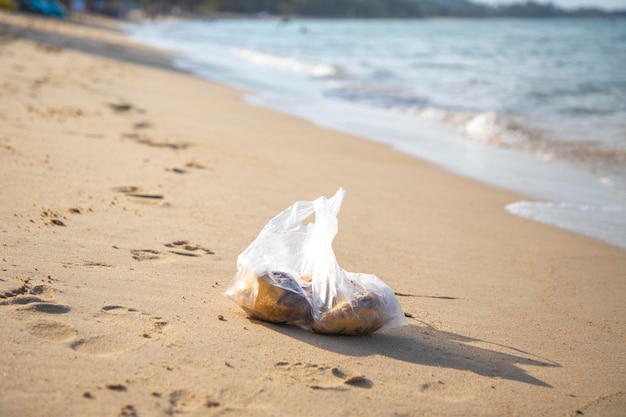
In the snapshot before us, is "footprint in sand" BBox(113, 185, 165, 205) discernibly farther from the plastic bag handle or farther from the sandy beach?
the plastic bag handle

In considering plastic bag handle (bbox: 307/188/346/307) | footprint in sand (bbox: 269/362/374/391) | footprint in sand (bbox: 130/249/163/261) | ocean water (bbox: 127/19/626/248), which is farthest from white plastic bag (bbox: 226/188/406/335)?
ocean water (bbox: 127/19/626/248)

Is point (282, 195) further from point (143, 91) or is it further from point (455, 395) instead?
point (143, 91)

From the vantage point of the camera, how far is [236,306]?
9.77ft

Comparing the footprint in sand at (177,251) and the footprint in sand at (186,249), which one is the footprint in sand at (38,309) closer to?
the footprint in sand at (177,251)

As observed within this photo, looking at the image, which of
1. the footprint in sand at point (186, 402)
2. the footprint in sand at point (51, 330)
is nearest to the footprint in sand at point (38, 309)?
the footprint in sand at point (51, 330)

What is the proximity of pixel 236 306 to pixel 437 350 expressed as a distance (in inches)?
35.1

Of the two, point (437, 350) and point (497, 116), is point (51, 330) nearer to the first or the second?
point (437, 350)

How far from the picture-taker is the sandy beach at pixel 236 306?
226cm

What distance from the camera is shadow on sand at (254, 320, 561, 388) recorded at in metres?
2.62

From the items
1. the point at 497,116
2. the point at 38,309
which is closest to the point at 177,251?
the point at 38,309

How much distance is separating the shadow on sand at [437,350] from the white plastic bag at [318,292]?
0.06 metres

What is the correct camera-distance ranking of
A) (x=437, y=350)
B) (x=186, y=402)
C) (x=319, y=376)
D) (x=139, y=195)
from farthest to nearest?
(x=139, y=195) < (x=437, y=350) < (x=319, y=376) < (x=186, y=402)

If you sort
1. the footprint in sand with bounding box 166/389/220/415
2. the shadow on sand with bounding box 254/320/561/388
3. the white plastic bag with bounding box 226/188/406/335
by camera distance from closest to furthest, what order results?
the footprint in sand with bounding box 166/389/220/415 < the shadow on sand with bounding box 254/320/561/388 < the white plastic bag with bounding box 226/188/406/335

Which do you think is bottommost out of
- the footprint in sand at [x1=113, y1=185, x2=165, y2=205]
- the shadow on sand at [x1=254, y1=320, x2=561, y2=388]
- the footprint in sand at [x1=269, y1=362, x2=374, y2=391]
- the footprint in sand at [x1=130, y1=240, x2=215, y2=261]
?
the shadow on sand at [x1=254, y1=320, x2=561, y2=388]
